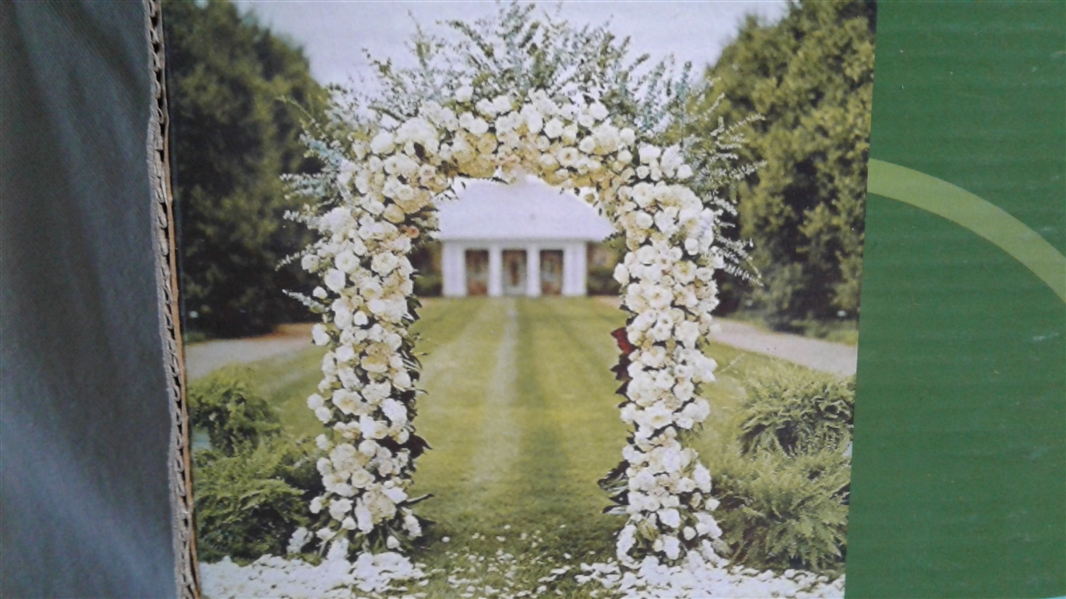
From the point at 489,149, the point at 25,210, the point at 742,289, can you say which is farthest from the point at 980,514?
the point at 25,210

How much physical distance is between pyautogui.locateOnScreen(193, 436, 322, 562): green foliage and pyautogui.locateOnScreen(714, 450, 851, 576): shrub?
3.64 ft

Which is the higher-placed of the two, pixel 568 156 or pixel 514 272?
pixel 568 156

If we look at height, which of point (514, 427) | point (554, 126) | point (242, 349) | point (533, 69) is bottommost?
point (514, 427)

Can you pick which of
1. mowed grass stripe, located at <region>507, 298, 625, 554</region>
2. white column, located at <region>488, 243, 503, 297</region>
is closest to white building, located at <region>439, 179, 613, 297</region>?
white column, located at <region>488, 243, 503, 297</region>

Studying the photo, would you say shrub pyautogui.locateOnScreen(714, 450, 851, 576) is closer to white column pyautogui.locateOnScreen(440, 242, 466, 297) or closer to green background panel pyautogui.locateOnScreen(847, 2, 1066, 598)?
green background panel pyautogui.locateOnScreen(847, 2, 1066, 598)

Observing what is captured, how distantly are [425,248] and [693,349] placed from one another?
0.74 metres

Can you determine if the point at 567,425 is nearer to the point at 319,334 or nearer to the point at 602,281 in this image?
the point at 602,281

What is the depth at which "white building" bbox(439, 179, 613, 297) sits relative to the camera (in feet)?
5.40

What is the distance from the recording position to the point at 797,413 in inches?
67.0

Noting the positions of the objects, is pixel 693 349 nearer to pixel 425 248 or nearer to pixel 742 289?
pixel 742 289

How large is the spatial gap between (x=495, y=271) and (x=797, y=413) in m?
0.87

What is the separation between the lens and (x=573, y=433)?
5.62 feet

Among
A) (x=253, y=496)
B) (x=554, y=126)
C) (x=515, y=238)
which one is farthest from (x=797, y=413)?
(x=253, y=496)

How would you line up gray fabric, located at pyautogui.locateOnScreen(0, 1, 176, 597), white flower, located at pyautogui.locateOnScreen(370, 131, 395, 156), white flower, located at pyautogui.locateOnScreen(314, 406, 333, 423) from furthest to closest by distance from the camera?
white flower, located at pyautogui.locateOnScreen(314, 406, 333, 423)
white flower, located at pyautogui.locateOnScreen(370, 131, 395, 156)
gray fabric, located at pyautogui.locateOnScreen(0, 1, 176, 597)
